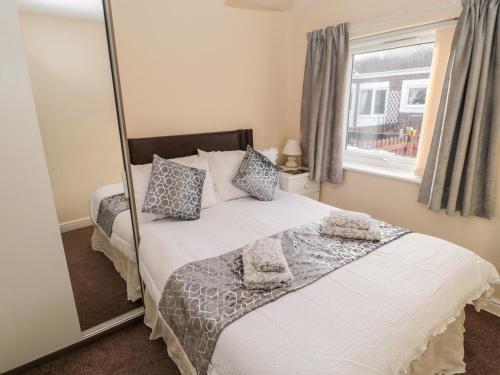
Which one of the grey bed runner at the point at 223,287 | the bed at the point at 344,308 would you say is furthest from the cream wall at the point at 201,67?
the grey bed runner at the point at 223,287

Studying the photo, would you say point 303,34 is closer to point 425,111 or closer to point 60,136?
point 425,111

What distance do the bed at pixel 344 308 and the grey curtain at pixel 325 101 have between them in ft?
3.44

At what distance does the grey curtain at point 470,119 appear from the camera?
1866 millimetres

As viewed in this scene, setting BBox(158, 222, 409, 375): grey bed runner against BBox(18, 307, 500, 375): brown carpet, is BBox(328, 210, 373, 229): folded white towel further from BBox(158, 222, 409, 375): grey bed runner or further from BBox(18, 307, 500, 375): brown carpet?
BBox(18, 307, 500, 375): brown carpet

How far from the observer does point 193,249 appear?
1.70m

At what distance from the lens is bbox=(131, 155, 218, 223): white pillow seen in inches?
82.3

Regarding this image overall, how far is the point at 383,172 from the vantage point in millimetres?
2711

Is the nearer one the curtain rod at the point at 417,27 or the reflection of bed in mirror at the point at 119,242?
the reflection of bed in mirror at the point at 119,242

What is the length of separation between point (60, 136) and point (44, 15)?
62cm

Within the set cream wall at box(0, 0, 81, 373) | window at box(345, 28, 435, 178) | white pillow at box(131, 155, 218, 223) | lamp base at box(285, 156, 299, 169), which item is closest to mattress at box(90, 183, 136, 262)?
white pillow at box(131, 155, 218, 223)

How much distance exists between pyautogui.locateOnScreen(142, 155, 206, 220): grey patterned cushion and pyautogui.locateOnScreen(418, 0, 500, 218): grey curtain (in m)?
1.86

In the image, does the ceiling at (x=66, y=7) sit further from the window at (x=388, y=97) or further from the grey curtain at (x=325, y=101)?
the window at (x=388, y=97)

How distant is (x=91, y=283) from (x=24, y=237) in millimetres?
538

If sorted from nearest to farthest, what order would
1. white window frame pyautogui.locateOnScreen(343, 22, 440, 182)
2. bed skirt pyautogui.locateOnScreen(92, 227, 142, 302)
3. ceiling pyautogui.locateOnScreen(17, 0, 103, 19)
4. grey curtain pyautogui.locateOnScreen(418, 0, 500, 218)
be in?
1. ceiling pyautogui.locateOnScreen(17, 0, 103, 19)
2. grey curtain pyautogui.locateOnScreen(418, 0, 500, 218)
3. bed skirt pyautogui.locateOnScreen(92, 227, 142, 302)
4. white window frame pyautogui.locateOnScreen(343, 22, 440, 182)
